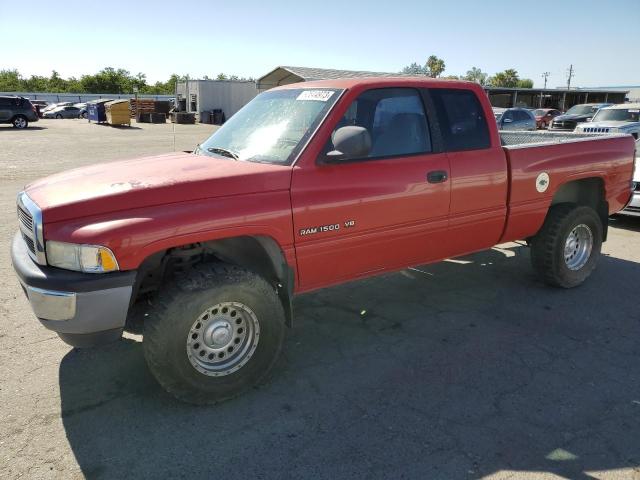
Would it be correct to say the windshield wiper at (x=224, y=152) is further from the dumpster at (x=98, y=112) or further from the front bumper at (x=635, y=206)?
the dumpster at (x=98, y=112)

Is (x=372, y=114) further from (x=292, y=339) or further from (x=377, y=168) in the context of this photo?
(x=292, y=339)

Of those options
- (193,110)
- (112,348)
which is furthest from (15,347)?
(193,110)

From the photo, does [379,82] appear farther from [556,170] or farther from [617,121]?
[617,121]

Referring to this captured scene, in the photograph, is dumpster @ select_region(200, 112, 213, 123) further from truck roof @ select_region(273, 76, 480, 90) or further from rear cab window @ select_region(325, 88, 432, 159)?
rear cab window @ select_region(325, 88, 432, 159)

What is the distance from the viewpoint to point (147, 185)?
2.93 m

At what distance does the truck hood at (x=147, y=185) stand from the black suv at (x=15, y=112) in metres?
33.9

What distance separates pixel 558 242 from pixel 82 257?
424 cm

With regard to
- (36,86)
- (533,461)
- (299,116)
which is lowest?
(533,461)

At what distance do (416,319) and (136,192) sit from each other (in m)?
2.68

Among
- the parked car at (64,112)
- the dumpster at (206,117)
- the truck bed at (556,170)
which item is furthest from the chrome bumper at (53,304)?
the parked car at (64,112)

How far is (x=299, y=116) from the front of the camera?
3670 millimetres

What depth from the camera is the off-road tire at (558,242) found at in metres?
4.89

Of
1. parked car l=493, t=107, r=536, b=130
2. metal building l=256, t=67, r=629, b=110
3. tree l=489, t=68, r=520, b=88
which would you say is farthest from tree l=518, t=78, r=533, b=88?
parked car l=493, t=107, r=536, b=130

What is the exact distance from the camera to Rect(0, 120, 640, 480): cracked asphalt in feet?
8.70
